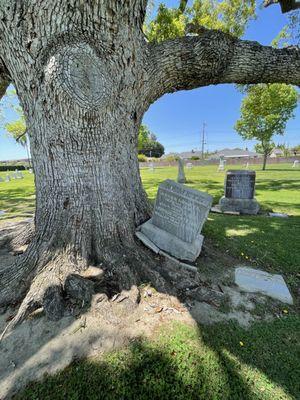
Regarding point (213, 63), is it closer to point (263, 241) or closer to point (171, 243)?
point (171, 243)

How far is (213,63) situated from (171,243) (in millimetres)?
2880

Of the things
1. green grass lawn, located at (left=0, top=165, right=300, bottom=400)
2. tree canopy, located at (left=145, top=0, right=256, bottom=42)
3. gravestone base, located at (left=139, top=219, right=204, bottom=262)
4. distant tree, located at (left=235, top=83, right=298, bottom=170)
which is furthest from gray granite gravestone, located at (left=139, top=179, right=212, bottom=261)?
distant tree, located at (left=235, top=83, right=298, bottom=170)

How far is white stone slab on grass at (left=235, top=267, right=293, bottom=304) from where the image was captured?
275 centimetres

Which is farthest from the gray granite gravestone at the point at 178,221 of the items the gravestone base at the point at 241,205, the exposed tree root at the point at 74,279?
the gravestone base at the point at 241,205

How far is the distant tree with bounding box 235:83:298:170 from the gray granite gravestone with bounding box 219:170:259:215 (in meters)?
14.5

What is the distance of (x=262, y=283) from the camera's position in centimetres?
295

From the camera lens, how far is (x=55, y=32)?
2348mm

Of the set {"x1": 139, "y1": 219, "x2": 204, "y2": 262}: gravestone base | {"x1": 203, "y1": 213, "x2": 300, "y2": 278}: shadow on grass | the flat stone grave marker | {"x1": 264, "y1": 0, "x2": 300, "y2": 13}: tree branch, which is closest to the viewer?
{"x1": 139, "y1": 219, "x2": 204, "y2": 262}: gravestone base

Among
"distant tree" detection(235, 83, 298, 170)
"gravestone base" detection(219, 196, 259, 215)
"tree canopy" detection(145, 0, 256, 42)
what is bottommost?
"gravestone base" detection(219, 196, 259, 215)

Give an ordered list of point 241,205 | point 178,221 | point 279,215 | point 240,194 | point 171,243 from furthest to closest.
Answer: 1. point 240,194
2. point 241,205
3. point 279,215
4. point 178,221
5. point 171,243

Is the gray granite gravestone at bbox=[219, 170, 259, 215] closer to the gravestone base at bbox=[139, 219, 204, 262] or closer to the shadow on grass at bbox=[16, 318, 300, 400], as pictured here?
the gravestone base at bbox=[139, 219, 204, 262]

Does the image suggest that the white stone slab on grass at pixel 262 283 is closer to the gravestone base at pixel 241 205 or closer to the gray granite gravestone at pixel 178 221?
the gray granite gravestone at pixel 178 221

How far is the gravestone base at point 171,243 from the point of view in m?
3.16

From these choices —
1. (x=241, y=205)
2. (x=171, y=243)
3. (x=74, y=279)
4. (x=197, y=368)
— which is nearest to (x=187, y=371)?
(x=197, y=368)
